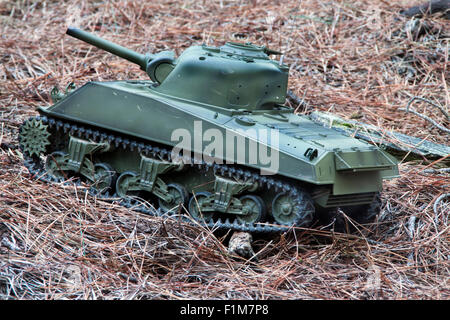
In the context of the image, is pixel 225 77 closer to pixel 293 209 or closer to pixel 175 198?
pixel 175 198

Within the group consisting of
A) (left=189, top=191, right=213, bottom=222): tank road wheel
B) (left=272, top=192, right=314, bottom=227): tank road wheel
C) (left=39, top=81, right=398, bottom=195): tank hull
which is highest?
(left=39, top=81, right=398, bottom=195): tank hull

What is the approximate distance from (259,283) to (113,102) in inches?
116

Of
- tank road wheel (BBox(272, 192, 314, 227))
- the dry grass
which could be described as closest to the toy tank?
tank road wheel (BBox(272, 192, 314, 227))

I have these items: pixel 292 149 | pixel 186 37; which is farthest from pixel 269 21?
pixel 292 149

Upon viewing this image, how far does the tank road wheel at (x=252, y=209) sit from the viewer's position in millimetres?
7180

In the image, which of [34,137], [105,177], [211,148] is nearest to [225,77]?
[211,148]

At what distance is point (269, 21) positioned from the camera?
13.3 m

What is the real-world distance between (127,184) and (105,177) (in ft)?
0.98

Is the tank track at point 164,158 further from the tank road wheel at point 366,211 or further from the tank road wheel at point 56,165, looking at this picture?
the tank road wheel at point 366,211

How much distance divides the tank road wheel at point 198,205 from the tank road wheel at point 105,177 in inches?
42.1

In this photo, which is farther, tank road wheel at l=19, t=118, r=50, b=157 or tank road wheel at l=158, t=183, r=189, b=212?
tank road wheel at l=19, t=118, r=50, b=157

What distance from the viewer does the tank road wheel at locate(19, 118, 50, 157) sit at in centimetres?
838

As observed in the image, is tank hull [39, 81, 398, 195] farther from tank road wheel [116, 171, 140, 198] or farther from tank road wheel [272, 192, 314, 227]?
tank road wheel [116, 171, 140, 198]

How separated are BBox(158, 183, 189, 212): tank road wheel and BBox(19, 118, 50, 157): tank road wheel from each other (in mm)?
1638
